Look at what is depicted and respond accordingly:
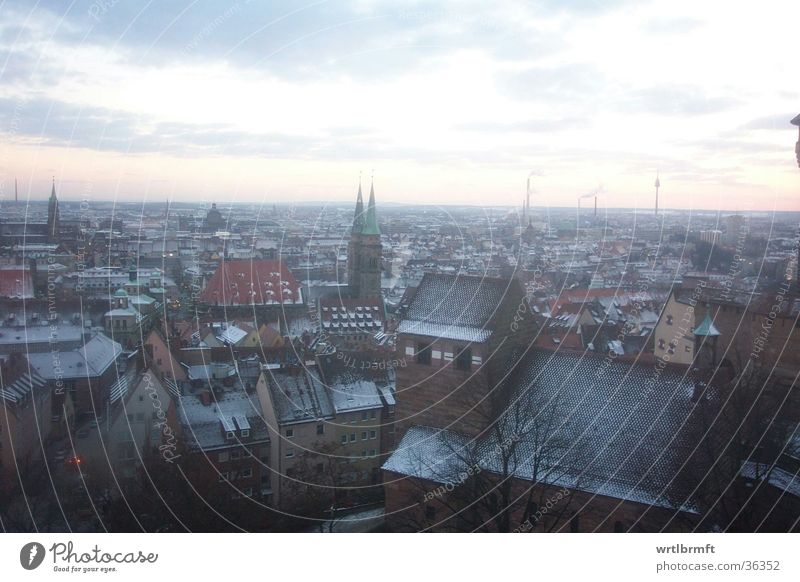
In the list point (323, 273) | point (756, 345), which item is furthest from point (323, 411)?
point (756, 345)

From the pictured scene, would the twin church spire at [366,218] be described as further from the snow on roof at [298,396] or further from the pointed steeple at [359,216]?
the snow on roof at [298,396]

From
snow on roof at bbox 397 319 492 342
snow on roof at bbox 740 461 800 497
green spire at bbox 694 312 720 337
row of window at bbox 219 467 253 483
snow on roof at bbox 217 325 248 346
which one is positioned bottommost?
row of window at bbox 219 467 253 483

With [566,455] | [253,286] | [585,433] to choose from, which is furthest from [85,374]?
[585,433]

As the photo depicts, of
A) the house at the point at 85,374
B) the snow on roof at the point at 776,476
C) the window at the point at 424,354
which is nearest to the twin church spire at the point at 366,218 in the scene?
the window at the point at 424,354

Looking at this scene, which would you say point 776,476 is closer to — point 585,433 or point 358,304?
point 585,433

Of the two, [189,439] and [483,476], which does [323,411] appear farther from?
[483,476]

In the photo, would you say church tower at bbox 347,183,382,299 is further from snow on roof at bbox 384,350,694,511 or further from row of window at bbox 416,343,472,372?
snow on roof at bbox 384,350,694,511

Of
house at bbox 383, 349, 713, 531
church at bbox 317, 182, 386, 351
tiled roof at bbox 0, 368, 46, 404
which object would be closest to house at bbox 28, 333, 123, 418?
tiled roof at bbox 0, 368, 46, 404
